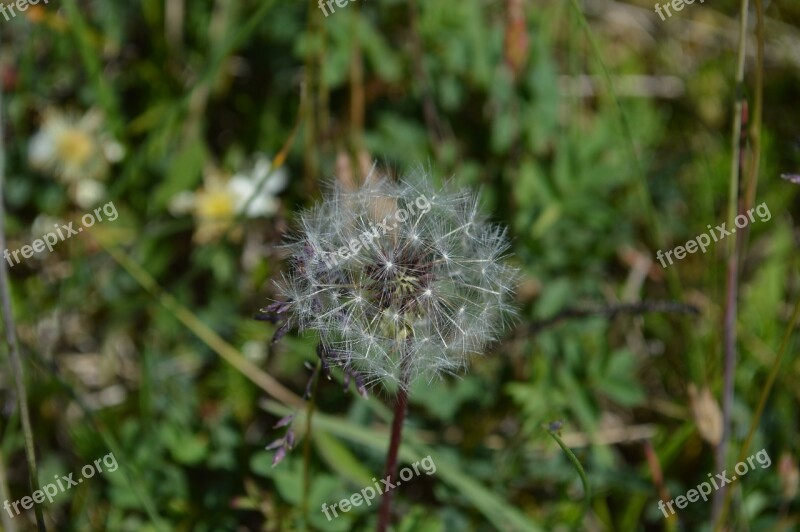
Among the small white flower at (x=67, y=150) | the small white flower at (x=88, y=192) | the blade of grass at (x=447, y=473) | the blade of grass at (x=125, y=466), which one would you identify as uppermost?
the small white flower at (x=67, y=150)

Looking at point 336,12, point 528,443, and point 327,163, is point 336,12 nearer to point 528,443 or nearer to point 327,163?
point 327,163

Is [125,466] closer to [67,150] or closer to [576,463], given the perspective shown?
[576,463]

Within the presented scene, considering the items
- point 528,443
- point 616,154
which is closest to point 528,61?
point 616,154

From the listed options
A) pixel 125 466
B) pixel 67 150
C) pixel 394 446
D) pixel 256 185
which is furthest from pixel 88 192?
pixel 394 446

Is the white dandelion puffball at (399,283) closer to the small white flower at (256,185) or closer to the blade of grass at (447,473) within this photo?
the blade of grass at (447,473)

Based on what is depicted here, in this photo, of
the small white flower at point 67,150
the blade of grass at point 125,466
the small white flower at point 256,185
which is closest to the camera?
the blade of grass at point 125,466

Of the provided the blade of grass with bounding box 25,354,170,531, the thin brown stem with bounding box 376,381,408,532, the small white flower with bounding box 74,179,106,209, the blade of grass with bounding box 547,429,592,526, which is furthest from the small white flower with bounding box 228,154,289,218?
the blade of grass with bounding box 547,429,592,526

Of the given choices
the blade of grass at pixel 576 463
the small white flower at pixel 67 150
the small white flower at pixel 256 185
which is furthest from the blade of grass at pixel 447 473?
the small white flower at pixel 67 150

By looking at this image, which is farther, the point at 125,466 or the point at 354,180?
the point at 354,180

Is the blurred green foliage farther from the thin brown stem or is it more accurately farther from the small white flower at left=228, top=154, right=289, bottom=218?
the thin brown stem
